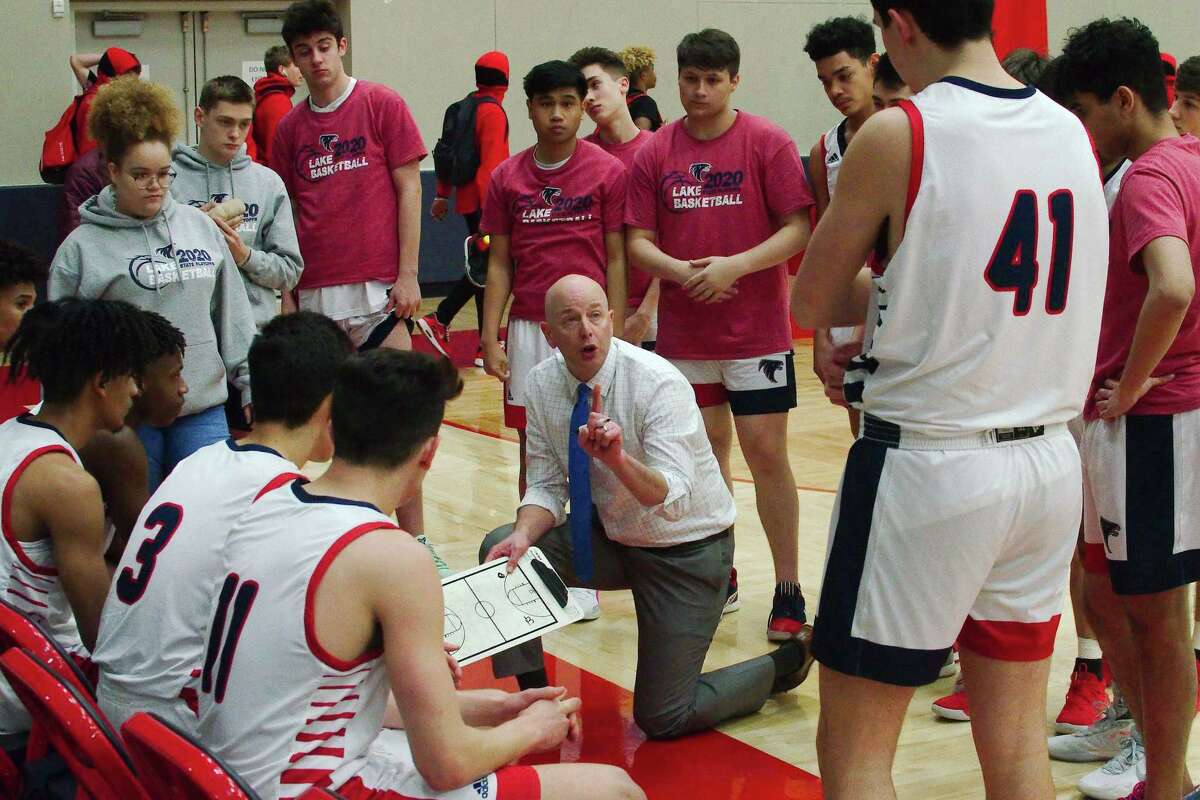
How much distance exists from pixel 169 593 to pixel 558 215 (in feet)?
8.90

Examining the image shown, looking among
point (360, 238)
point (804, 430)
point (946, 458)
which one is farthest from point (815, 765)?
point (804, 430)

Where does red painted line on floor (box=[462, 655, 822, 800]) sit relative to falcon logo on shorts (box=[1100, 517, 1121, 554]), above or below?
below

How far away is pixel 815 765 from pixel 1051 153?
1979 mm

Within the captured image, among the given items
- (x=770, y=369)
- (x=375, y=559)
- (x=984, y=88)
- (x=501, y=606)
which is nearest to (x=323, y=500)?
(x=375, y=559)

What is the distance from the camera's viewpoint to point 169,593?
267 centimetres

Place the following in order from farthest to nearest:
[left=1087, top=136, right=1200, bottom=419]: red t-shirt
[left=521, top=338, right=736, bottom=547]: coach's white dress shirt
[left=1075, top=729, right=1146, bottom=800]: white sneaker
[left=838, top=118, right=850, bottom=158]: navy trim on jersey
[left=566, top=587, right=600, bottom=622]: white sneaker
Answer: [left=566, top=587, right=600, bottom=622]: white sneaker
[left=838, top=118, right=850, bottom=158]: navy trim on jersey
[left=521, top=338, right=736, bottom=547]: coach's white dress shirt
[left=1075, top=729, right=1146, bottom=800]: white sneaker
[left=1087, top=136, right=1200, bottom=419]: red t-shirt

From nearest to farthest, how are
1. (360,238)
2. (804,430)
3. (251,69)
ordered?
1. (360,238)
2. (804,430)
3. (251,69)

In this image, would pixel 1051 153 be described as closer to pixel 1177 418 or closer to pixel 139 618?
pixel 1177 418

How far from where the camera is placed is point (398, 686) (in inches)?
89.3

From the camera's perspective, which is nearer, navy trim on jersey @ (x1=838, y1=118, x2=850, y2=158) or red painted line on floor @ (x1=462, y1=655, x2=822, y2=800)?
red painted line on floor @ (x1=462, y1=655, x2=822, y2=800)

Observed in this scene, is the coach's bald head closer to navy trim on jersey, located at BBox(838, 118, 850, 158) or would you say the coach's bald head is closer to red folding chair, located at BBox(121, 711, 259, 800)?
navy trim on jersey, located at BBox(838, 118, 850, 158)

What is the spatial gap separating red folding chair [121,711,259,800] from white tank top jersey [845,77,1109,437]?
1.19m

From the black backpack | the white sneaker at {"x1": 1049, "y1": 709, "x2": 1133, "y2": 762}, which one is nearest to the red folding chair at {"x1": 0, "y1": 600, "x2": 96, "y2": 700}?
the white sneaker at {"x1": 1049, "y1": 709, "x2": 1133, "y2": 762}

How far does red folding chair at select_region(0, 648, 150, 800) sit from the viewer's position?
2.29 metres
